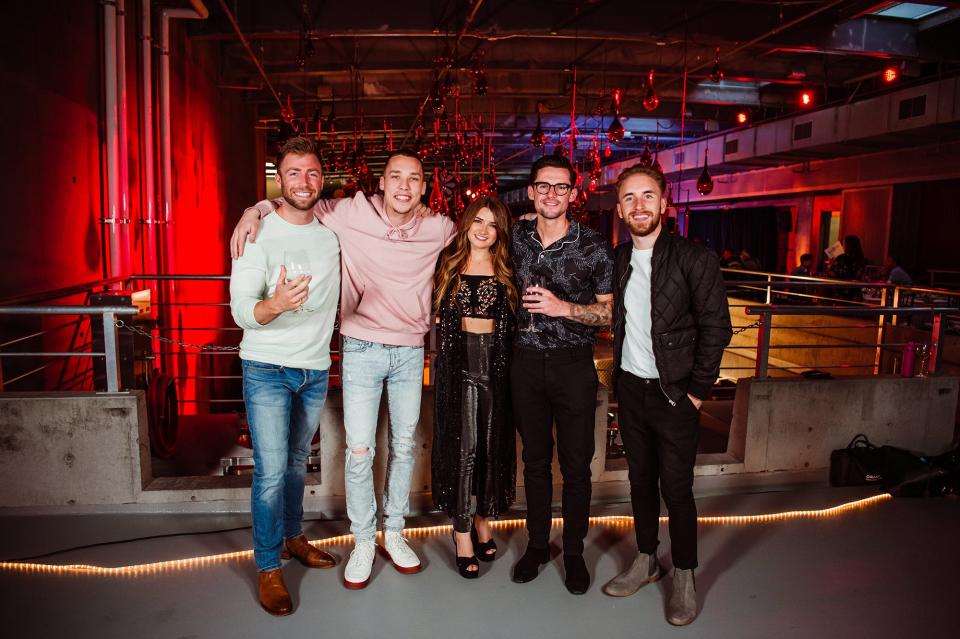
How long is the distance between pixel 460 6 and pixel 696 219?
16.8m

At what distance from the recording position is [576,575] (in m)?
2.83

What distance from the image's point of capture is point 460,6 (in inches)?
278

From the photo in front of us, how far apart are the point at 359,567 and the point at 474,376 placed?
0.94 m

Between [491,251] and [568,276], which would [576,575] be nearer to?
[568,276]

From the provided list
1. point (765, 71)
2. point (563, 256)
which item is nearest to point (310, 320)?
point (563, 256)

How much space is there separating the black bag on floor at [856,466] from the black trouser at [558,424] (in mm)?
2151

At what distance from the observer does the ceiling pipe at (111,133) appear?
5.35m

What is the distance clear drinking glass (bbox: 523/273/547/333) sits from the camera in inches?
106

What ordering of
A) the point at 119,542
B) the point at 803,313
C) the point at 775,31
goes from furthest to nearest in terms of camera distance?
the point at 775,31 → the point at 803,313 → the point at 119,542

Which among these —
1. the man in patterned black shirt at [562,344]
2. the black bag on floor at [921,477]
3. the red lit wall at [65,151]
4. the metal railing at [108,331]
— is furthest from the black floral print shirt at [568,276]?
the red lit wall at [65,151]

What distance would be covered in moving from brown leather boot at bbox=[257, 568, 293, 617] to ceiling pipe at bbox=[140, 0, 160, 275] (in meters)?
4.52

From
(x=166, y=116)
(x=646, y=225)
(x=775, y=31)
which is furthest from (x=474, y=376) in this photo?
(x=775, y=31)

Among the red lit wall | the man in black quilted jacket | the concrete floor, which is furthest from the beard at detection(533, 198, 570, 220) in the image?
the red lit wall

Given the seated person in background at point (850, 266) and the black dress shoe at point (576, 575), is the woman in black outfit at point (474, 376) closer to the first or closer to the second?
the black dress shoe at point (576, 575)
